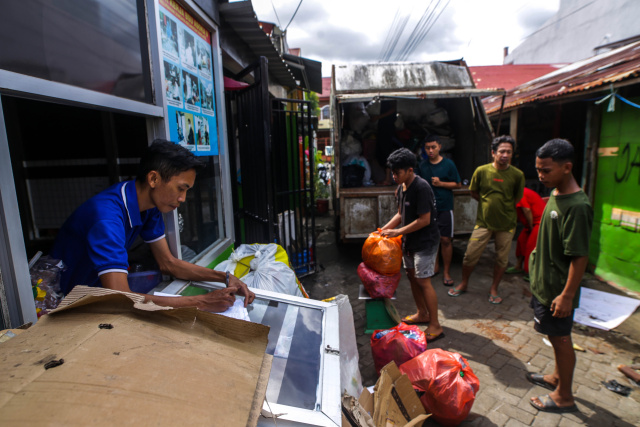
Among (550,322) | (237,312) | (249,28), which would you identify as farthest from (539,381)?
(249,28)

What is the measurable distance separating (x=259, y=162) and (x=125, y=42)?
1622 millimetres

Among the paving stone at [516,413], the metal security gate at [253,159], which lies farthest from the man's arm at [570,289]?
the metal security gate at [253,159]

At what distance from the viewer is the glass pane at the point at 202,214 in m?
2.86

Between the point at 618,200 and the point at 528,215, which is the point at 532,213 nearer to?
the point at 528,215

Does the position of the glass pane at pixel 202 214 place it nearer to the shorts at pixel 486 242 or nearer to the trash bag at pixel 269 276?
the trash bag at pixel 269 276

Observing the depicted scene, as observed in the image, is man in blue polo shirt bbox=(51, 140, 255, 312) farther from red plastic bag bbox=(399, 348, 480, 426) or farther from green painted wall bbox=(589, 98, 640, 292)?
green painted wall bbox=(589, 98, 640, 292)

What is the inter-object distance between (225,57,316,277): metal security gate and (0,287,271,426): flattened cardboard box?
92.1 inches

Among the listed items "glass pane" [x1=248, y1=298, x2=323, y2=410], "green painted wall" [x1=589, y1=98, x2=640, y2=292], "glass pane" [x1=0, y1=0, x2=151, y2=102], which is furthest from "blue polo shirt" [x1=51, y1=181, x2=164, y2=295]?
"green painted wall" [x1=589, y1=98, x2=640, y2=292]

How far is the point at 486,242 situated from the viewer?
14.3 feet

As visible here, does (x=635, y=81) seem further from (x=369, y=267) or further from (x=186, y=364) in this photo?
(x=186, y=364)

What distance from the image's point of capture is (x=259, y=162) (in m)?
3.52

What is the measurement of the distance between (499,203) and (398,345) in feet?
7.99

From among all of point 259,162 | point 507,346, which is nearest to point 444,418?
point 507,346

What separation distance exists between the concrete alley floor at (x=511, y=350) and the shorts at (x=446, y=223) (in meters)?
0.69
